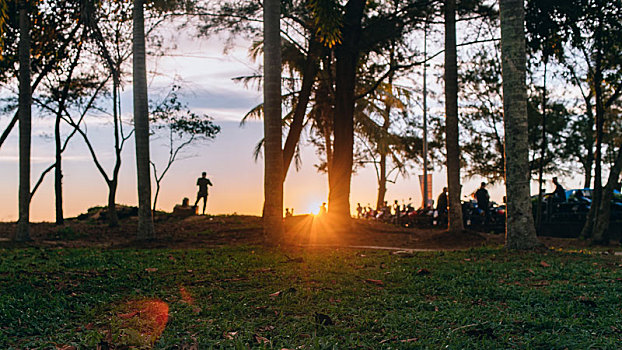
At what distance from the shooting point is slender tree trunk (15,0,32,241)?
15086mm

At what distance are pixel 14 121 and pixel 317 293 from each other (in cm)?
1987

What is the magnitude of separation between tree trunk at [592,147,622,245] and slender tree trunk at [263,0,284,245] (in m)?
9.34

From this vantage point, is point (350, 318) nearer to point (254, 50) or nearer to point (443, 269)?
point (443, 269)

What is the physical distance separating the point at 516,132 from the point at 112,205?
16.9 m

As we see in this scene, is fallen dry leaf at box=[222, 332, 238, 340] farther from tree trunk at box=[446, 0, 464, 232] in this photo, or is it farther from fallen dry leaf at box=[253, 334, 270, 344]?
tree trunk at box=[446, 0, 464, 232]

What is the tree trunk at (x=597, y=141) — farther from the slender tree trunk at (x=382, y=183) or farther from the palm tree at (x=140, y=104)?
the slender tree trunk at (x=382, y=183)

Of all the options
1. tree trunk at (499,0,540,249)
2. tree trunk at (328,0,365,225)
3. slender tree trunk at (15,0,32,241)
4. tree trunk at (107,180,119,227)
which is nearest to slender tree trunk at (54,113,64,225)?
tree trunk at (107,180,119,227)

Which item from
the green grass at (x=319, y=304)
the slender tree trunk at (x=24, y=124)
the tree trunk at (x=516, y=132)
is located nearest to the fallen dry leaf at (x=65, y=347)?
the green grass at (x=319, y=304)

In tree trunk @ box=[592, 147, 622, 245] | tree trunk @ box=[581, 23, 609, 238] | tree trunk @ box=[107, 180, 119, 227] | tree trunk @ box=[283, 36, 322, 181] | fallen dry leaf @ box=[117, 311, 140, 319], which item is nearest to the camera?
fallen dry leaf @ box=[117, 311, 140, 319]

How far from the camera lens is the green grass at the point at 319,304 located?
407 cm

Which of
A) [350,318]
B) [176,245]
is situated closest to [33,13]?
[176,245]

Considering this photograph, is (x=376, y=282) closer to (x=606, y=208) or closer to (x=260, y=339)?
(x=260, y=339)

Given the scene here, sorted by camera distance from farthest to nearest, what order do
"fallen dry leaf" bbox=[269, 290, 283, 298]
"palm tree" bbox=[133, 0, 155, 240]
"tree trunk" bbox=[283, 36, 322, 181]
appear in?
"tree trunk" bbox=[283, 36, 322, 181], "palm tree" bbox=[133, 0, 155, 240], "fallen dry leaf" bbox=[269, 290, 283, 298]

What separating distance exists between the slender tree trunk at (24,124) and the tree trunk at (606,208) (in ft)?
53.4
